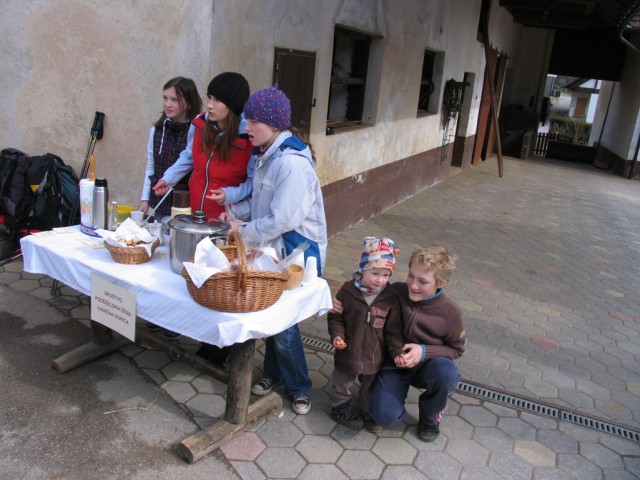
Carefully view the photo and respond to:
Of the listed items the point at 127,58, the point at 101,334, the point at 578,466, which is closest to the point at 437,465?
the point at 578,466

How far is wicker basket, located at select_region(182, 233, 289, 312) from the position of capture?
2170 mm

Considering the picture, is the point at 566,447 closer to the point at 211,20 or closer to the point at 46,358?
the point at 46,358

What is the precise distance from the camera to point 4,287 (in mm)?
4156

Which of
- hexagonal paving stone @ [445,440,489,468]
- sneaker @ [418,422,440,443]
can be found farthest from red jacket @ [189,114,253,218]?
hexagonal paving stone @ [445,440,489,468]

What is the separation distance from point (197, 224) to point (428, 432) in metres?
1.62

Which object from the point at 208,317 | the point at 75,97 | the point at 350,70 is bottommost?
the point at 208,317

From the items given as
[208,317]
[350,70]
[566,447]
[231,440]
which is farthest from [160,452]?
[350,70]

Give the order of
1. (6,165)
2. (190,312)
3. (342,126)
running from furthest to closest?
(342,126) → (6,165) → (190,312)

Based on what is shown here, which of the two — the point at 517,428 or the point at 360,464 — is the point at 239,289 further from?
the point at 517,428

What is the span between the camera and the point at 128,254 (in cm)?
256

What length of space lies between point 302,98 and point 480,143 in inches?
408

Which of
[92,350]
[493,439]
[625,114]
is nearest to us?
[493,439]

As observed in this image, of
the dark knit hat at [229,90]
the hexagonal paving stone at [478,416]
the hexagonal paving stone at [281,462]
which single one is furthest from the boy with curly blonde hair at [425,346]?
the dark knit hat at [229,90]

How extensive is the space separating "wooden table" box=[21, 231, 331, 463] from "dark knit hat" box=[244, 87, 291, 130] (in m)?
0.81
